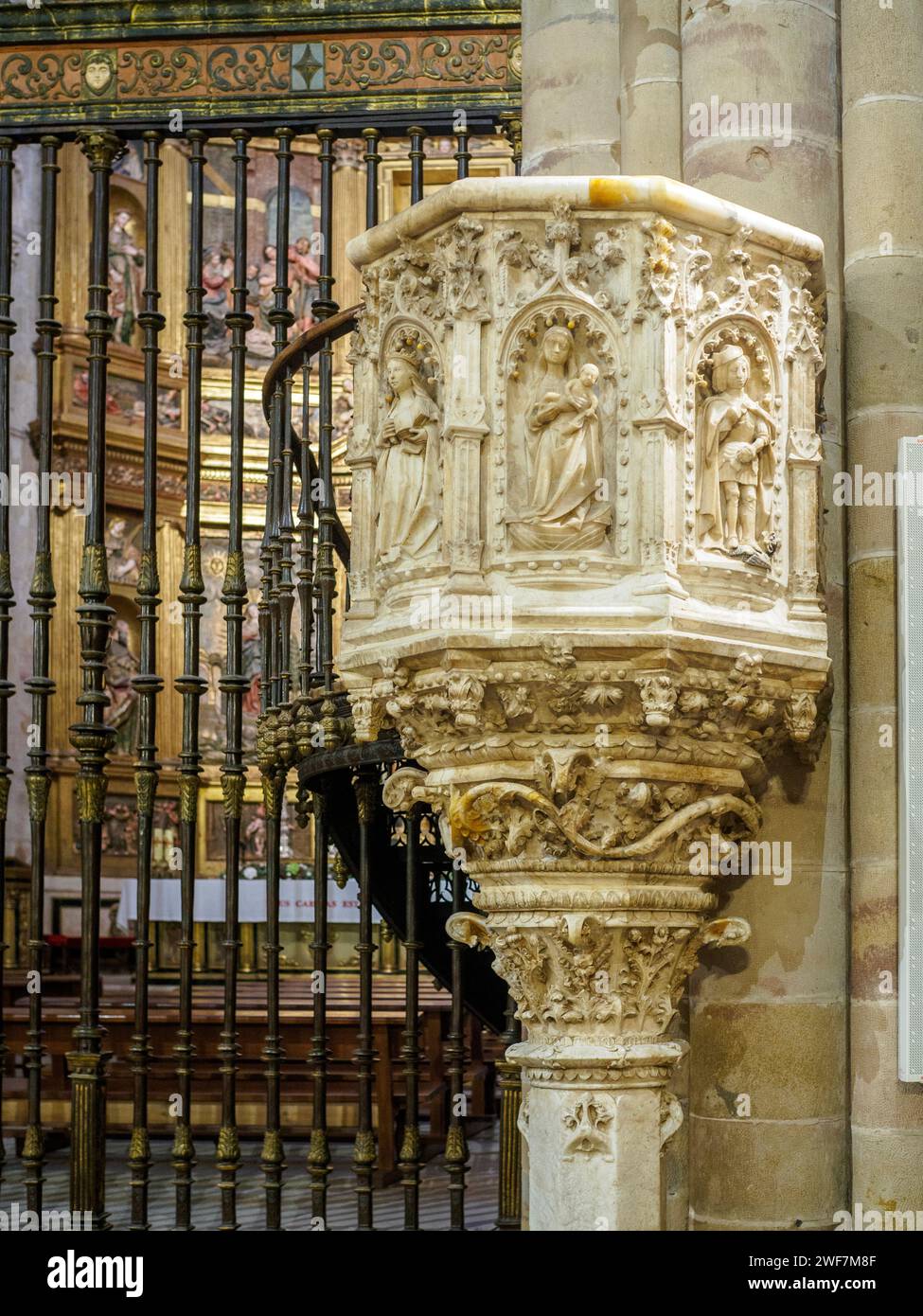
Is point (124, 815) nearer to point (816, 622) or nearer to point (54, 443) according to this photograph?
point (54, 443)

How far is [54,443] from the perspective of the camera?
41.2 ft

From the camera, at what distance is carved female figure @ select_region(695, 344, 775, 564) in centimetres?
390

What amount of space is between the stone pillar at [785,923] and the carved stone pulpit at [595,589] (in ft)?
0.67

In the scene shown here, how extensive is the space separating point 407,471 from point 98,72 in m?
4.36

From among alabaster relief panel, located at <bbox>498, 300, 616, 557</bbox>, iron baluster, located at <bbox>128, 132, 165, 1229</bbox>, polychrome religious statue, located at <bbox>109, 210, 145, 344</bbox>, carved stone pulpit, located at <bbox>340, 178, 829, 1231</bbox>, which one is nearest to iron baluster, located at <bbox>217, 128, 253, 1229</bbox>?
iron baluster, located at <bbox>128, 132, 165, 1229</bbox>

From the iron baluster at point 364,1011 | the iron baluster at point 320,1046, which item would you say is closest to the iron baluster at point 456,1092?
the iron baluster at point 364,1011

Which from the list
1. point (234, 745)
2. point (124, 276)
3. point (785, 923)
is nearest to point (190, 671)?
point (234, 745)

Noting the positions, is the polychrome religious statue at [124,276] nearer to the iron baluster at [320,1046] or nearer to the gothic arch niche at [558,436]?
the iron baluster at [320,1046]

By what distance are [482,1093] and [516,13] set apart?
534 cm

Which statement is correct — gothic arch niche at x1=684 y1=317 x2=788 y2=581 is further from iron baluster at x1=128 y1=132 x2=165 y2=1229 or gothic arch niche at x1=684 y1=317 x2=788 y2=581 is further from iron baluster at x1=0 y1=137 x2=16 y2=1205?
iron baluster at x1=0 y1=137 x2=16 y2=1205

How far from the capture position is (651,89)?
4.65 metres

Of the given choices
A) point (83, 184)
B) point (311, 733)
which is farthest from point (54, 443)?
point (311, 733)

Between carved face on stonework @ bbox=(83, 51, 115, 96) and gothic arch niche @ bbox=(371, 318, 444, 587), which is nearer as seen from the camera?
gothic arch niche @ bbox=(371, 318, 444, 587)

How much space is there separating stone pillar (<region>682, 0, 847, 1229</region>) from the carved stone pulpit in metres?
0.20
